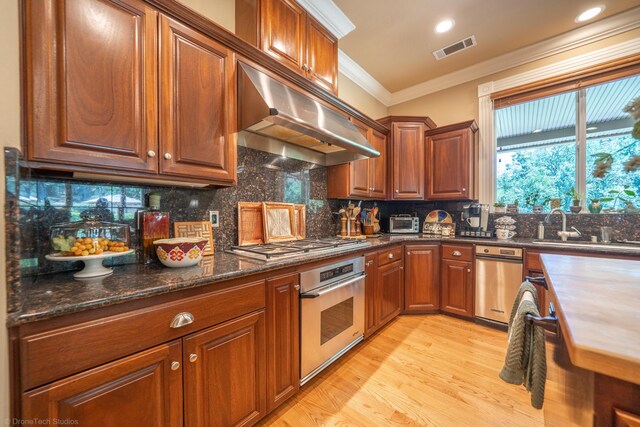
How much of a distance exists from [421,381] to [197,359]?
5.02 ft

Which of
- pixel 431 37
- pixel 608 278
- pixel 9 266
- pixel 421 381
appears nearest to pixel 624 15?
pixel 431 37

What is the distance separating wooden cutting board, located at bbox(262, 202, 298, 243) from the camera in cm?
199

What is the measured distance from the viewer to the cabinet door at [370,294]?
7.06 feet

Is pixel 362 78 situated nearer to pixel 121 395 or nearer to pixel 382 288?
pixel 382 288

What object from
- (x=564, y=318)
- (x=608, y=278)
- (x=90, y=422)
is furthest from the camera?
(x=608, y=278)

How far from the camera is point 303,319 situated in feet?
4.98

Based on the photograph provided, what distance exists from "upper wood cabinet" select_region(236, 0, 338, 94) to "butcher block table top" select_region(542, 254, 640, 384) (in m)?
2.01

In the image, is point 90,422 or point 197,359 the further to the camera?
point 197,359

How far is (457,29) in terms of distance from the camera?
2455mm

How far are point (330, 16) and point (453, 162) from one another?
6.78 ft

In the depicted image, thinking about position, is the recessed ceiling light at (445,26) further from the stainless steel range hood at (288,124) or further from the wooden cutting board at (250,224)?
the wooden cutting board at (250,224)

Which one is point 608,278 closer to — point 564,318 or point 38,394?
point 564,318

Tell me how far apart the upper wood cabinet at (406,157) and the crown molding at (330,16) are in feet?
3.64

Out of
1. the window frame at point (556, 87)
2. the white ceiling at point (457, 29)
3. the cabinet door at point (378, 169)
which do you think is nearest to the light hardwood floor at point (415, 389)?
the cabinet door at point (378, 169)
